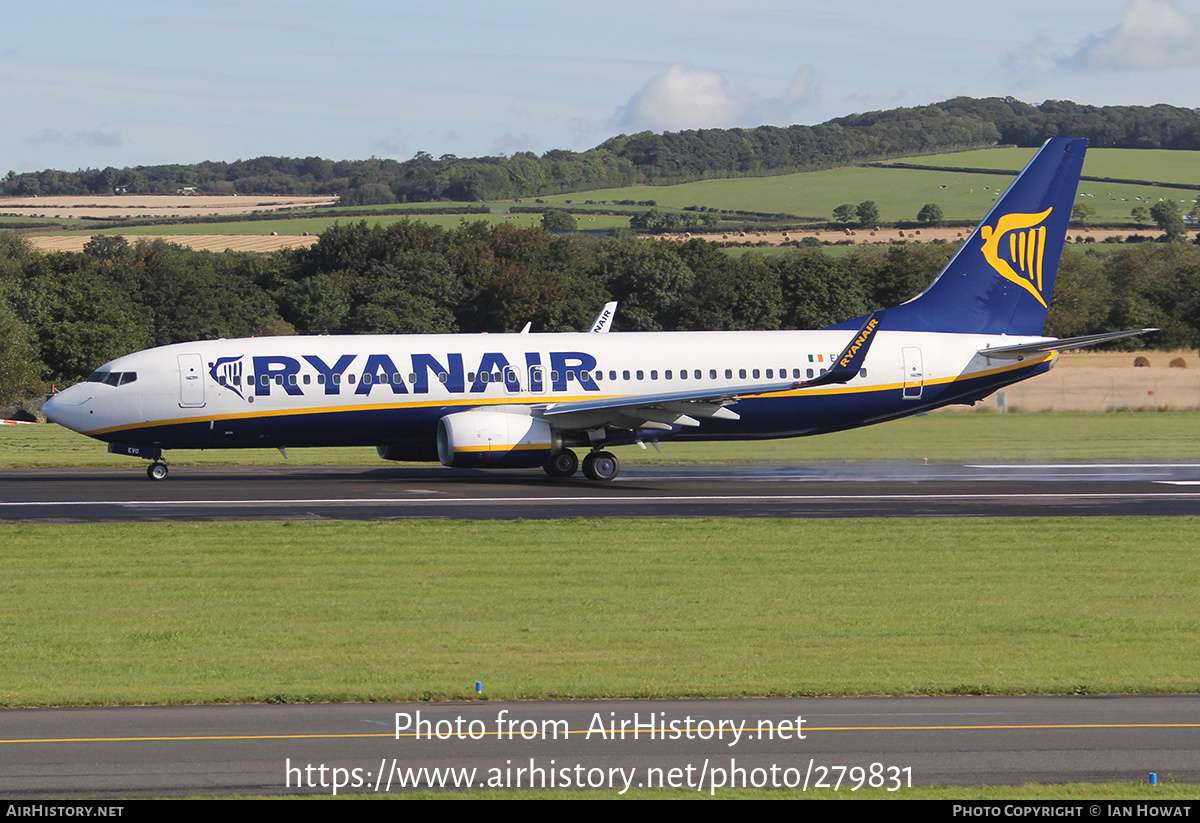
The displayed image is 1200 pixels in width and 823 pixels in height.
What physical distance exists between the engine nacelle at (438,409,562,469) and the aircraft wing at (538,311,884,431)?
611 mm

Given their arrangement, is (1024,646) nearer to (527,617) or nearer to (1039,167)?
(527,617)

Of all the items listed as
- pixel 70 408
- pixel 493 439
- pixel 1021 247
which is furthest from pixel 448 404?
pixel 1021 247

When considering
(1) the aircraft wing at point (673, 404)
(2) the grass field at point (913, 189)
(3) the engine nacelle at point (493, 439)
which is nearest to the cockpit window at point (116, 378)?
(3) the engine nacelle at point (493, 439)

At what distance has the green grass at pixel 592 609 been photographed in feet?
44.7

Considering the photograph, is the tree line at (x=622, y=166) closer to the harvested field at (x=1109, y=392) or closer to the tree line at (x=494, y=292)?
the tree line at (x=494, y=292)

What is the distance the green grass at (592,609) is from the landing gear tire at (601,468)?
917cm

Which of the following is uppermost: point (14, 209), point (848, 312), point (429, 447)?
point (14, 209)

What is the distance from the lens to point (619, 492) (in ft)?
107

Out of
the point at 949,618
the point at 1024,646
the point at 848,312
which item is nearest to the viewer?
the point at 1024,646

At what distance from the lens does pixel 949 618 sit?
17031 millimetres

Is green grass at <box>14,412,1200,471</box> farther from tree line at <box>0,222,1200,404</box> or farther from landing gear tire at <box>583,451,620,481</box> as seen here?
tree line at <box>0,222,1200,404</box>

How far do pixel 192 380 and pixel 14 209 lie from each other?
156 metres

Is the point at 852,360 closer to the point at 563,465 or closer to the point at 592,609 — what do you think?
the point at 563,465
